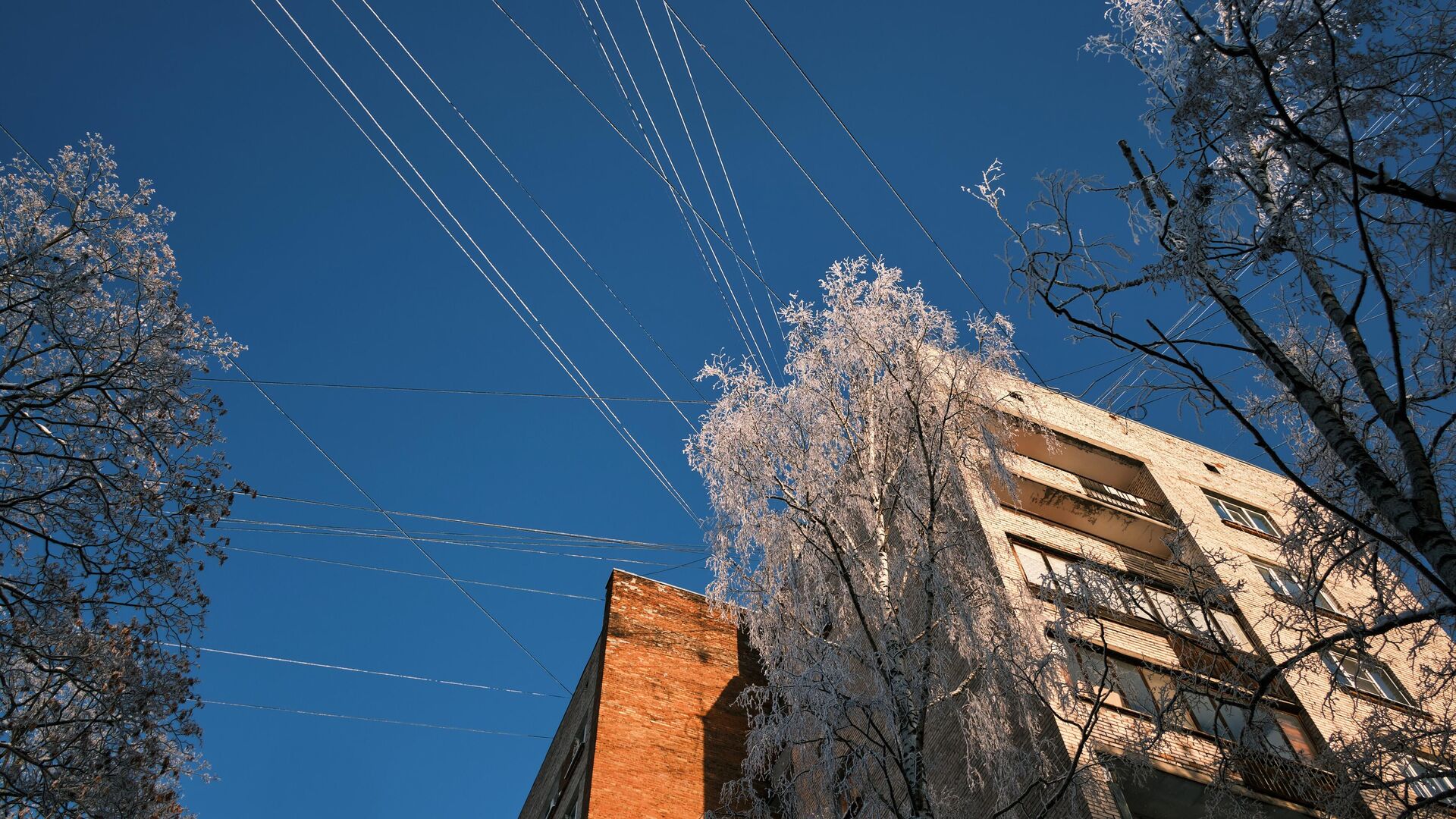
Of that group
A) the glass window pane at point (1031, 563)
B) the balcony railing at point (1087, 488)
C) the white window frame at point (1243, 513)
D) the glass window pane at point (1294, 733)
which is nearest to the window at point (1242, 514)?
the white window frame at point (1243, 513)

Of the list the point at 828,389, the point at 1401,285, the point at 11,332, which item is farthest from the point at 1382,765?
the point at 11,332

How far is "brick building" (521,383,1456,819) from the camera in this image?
11711 millimetres

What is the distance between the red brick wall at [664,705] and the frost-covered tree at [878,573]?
11.0 ft

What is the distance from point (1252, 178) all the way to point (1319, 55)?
1.39 meters

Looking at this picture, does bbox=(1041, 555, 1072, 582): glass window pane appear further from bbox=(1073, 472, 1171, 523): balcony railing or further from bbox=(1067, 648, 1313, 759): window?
bbox=(1073, 472, 1171, 523): balcony railing

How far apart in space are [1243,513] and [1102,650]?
38.1 feet

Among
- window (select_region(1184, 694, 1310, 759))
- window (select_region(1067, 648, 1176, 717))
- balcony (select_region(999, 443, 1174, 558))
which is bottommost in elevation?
window (select_region(1184, 694, 1310, 759))

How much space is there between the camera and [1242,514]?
20.9m

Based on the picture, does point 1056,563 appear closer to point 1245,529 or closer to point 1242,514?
point 1245,529

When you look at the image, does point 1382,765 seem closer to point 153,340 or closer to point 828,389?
point 828,389

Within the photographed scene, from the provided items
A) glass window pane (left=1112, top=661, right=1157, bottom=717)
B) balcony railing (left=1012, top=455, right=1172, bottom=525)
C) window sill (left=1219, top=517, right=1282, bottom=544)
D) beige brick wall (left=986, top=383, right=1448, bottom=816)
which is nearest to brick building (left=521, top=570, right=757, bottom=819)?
→ glass window pane (left=1112, top=661, right=1157, bottom=717)

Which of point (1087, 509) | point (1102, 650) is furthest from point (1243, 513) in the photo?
point (1102, 650)

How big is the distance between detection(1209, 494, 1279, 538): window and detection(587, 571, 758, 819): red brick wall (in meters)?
10.8

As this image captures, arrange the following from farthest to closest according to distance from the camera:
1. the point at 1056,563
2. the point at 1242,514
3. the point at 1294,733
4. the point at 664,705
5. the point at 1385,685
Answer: the point at 1242,514 < the point at 664,705 < the point at 1385,685 < the point at 1056,563 < the point at 1294,733
